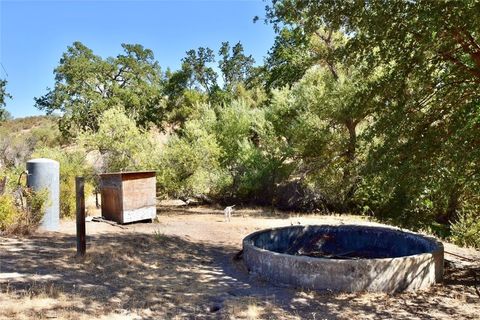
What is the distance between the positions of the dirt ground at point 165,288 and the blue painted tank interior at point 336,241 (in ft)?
3.83

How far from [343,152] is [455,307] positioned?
44.9 ft

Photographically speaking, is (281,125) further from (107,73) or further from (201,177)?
(107,73)

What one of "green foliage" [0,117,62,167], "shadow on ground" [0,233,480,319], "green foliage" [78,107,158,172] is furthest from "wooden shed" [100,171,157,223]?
"green foliage" [0,117,62,167]

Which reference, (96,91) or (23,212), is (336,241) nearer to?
(23,212)

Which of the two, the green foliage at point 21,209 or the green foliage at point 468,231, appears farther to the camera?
the green foliage at point 468,231

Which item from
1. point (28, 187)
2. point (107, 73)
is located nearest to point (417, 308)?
point (28, 187)

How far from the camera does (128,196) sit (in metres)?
14.0

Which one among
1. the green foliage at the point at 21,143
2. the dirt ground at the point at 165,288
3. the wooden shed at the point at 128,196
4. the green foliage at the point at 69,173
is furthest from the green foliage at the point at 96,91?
the dirt ground at the point at 165,288

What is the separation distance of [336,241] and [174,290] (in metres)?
5.84

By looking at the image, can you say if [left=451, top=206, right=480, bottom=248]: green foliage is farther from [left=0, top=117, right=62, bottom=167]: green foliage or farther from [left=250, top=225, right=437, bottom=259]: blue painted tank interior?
[left=0, top=117, right=62, bottom=167]: green foliage

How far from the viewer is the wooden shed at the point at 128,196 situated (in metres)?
13.9

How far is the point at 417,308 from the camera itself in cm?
738

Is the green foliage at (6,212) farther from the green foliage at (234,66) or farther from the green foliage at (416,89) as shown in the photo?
the green foliage at (234,66)

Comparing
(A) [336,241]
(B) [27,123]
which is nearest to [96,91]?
→ (A) [336,241]
